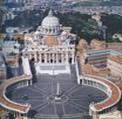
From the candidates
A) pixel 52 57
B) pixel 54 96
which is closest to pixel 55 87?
pixel 54 96

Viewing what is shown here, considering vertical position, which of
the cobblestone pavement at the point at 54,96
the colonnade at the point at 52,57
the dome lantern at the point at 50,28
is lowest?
the cobblestone pavement at the point at 54,96

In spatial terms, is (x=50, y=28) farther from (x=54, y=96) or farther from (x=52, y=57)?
(x=54, y=96)

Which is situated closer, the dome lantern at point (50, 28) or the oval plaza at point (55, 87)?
the oval plaza at point (55, 87)

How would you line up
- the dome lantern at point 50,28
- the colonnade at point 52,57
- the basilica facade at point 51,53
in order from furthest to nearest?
the dome lantern at point 50,28 < the colonnade at point 52,57 < the basilica facade at point 51,53

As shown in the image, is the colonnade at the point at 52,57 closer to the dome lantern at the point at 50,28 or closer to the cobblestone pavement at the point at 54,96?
the cobblestone pavement at the point at 54,96

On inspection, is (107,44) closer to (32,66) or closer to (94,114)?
(32,66)

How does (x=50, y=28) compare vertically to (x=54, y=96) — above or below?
above

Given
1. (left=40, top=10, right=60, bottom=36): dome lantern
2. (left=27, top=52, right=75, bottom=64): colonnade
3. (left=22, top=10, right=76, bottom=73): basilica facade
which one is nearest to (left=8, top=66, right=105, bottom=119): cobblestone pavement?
(left=22, top=10, right=76, bottom=73): basilica facade

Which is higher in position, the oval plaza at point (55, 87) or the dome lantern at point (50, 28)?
the dome lantern at point (50, 28)

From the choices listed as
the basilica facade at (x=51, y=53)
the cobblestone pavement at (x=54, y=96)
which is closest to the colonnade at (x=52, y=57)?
the basilica facade at (x=51, y=53)

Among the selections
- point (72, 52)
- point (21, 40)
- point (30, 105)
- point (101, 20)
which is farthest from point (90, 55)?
point (101, 20)

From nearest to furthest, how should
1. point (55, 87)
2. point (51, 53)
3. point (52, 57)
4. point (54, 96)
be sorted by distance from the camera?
1. point (54, 96)
2. point (55, 87)
3. point (51, 53)
4. point (52, 57)
